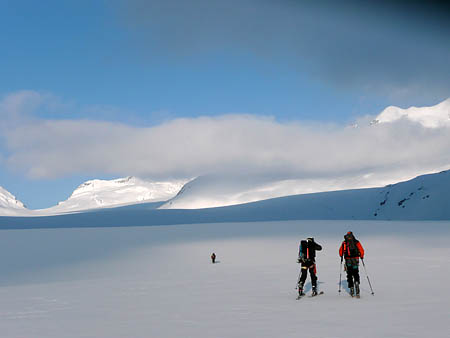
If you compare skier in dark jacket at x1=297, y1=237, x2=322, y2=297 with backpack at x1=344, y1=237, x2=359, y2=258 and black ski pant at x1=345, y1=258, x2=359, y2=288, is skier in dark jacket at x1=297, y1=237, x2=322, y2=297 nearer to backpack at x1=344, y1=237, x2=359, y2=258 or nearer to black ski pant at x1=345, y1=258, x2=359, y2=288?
backpack at x1=344, y1=237, x2=359, y2=258

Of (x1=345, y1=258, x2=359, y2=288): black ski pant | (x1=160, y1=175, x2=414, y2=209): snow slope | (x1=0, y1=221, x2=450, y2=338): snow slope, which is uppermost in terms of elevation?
(x1=160, y1=175, x2=414, y2=209): snow slope

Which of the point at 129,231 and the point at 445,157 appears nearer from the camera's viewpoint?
the point at 129,231

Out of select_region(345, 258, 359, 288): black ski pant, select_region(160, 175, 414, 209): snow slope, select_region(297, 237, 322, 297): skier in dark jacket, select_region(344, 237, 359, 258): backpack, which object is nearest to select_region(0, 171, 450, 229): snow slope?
select_region(297, 237, 322, 297): skier in dark jacket

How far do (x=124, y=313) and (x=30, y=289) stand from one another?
7.09 metres

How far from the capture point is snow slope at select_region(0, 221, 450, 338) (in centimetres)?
885

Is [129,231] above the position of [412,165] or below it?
below

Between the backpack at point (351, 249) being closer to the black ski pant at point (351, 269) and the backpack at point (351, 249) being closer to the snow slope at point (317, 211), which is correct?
the black ski pant at point (351, 269)

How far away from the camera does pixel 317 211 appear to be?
80.1m

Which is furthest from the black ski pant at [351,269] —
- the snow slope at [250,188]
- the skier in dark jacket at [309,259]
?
the snow slope at [250,188]

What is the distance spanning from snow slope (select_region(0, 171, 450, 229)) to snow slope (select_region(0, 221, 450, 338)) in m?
37.0

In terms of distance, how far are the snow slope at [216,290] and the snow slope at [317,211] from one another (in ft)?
121

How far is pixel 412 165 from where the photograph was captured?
536 feet

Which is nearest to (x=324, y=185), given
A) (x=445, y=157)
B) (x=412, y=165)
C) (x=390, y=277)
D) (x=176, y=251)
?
(x=412, y=165)

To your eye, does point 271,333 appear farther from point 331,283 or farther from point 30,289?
point 30,289
